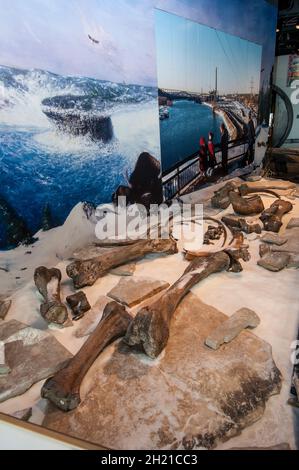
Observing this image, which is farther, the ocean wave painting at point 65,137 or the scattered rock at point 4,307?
the ocean wave painting at point 65,137

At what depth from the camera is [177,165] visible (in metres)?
5.40

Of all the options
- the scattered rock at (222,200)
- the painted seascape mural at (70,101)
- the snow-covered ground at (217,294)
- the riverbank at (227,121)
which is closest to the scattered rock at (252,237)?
the snow-covered ground at (217,294)

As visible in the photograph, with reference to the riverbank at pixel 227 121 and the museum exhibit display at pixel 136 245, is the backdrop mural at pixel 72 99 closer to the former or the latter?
the museum exhibit display at pixel 136 245

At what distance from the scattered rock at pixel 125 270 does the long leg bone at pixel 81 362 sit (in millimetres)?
975

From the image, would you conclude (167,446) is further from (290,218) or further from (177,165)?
(177,165)

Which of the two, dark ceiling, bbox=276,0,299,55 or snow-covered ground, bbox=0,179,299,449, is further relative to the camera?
dark ceiling, bbox=276,0,299,55

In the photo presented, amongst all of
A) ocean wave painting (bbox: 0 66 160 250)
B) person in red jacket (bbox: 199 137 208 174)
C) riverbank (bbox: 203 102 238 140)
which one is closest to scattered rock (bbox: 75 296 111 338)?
ocean wave painting (bbox: 0 66 160 250)

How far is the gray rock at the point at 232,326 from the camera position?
85.6 inches

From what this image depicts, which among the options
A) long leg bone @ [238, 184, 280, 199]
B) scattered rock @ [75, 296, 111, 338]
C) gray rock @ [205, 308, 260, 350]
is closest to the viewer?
gray rock @ [205, 308, 260, 350]

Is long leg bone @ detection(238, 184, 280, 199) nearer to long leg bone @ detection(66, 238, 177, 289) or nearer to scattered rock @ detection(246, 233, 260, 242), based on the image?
scattered rock @ detection(246, 233, 260, 242)

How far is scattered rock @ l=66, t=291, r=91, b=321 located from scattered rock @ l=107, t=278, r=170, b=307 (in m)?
0.27

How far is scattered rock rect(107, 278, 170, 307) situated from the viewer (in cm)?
276

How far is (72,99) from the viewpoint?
3529mm

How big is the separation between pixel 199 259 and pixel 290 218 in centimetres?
230
